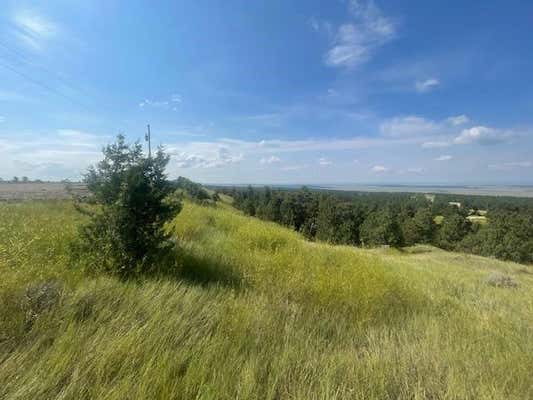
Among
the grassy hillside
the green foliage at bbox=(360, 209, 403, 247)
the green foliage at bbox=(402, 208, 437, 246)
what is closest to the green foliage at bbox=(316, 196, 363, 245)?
the green foliage at bbox=(360, 209, 403, 247)

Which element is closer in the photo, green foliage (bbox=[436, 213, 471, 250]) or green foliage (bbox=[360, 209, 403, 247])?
green foliage (bbox=[360, 209, 403, 247])

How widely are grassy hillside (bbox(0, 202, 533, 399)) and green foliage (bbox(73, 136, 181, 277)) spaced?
0.43 metres

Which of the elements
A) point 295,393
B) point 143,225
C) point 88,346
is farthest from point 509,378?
point 143,225

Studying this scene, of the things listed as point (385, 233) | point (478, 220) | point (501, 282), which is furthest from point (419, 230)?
point (501, 282)

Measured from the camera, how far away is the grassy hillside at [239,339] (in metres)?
1.99

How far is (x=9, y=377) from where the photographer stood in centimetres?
183

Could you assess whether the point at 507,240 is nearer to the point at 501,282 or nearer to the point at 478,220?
the point at 478,220

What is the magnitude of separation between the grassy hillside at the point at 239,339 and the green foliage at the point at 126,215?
43 centimetres

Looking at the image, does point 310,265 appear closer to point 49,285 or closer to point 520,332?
point 520,332

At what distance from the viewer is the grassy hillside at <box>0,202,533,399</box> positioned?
6.53 ft

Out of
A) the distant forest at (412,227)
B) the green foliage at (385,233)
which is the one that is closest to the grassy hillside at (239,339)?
the distant forest at (412,227)

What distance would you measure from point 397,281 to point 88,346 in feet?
16.4

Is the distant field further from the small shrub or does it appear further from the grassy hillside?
the small shrub

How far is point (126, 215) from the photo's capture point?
4.37 meters
